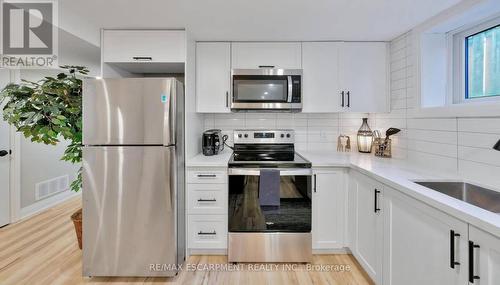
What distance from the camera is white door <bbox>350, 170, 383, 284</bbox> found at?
1688 mm

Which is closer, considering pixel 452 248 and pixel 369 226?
pixel 452 248

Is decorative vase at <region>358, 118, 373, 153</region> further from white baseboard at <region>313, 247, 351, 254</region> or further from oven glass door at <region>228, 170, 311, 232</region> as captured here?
white baseboard at <region>313, 247, 351, 254</region>

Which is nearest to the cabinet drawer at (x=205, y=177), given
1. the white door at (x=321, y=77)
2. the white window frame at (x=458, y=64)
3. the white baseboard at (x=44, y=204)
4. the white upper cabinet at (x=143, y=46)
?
the white upper cabinet at (x=143, y=46)

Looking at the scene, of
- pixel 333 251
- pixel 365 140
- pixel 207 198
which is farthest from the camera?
pixel 365 140

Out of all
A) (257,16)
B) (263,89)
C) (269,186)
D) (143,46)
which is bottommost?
(269,186)

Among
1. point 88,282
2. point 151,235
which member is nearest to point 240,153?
point 151,235

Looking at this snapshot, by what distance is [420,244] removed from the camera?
1.28 m

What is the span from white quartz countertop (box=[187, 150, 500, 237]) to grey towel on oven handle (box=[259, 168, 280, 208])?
352 millimetres

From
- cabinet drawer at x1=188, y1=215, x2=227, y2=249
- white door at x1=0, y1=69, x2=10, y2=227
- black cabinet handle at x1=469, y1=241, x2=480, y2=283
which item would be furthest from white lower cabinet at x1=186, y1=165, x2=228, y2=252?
white door at x1=0, y1=69, x2=10, y2=227

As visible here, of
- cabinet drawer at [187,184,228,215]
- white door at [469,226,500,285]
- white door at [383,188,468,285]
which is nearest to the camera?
white door at [469,226,500,285]

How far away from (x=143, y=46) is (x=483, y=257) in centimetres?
259

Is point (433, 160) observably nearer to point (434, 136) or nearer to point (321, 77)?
point (434, 136)

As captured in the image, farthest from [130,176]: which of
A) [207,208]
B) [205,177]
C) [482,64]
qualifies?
[482,64]

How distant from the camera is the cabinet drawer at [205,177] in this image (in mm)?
2139
